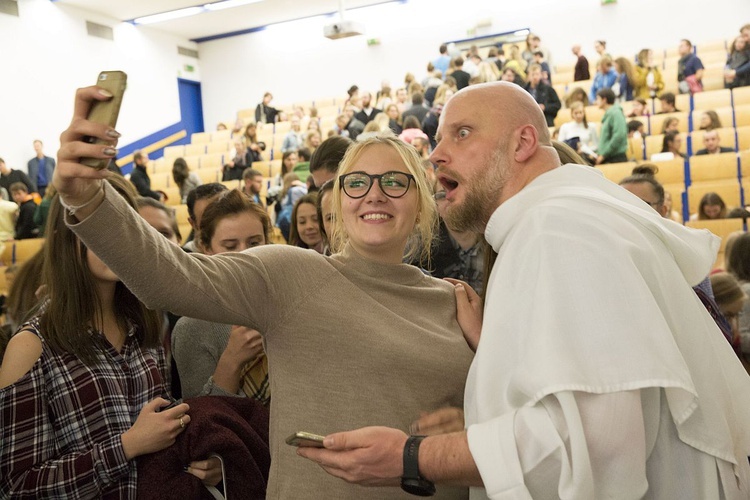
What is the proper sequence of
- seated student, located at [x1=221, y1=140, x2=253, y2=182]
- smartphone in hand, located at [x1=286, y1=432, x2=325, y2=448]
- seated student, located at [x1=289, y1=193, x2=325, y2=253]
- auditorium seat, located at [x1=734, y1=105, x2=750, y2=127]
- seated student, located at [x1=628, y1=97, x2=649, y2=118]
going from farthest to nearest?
seated student, located at [x1=221, y1=140, x2=253, y2=182] < seated student, located at [x1=628, y1=97, x2=649, y2=118] < auditorium seat, located at [x1=734, y1=105, x2=750, y2=127] < seated student, located at [x1=289, y1=193, x2=325, y2=253] < smartphone in hand, located at [x1=286, y1=432, x2=325, y2=448]

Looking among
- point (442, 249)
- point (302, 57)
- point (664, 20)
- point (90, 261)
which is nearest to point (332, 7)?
point (302, 57)

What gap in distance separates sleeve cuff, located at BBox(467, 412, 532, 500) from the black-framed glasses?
0.80 m

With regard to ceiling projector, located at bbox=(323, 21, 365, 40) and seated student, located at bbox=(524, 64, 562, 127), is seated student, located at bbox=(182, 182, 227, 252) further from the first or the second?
ceiling projector, located at bbox=(323, 21, 365, 40)

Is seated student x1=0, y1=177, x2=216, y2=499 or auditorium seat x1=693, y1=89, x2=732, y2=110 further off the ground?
auditorium seat x1=693, y1=89, x2=732, y2=110

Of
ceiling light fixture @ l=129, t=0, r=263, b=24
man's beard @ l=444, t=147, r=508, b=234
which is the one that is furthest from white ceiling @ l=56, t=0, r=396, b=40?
man's beard @ l=444, t=147, r=508, b=234

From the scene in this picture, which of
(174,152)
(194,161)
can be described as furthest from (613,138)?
(174,152)

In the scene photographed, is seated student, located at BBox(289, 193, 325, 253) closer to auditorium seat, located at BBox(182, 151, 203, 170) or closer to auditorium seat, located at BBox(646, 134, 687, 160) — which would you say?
auditorium seat, located at BBox(646, 134, 687, 160)

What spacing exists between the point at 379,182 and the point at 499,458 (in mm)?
874

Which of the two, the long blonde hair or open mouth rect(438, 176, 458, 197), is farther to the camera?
the long blonde hair

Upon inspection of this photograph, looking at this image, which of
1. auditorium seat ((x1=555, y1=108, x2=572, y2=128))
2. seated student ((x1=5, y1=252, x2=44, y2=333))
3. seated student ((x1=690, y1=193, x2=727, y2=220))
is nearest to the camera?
seated student ((x1=5, y1=252, x2=44, y2=333))

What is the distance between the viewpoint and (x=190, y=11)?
53.7 feet

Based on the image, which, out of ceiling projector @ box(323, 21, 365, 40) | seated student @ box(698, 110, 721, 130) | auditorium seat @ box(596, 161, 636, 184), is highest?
ceiling projector @ box(323, 21, 365, 40)

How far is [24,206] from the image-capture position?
9.71m

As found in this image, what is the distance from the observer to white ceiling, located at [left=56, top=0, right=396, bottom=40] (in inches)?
605
